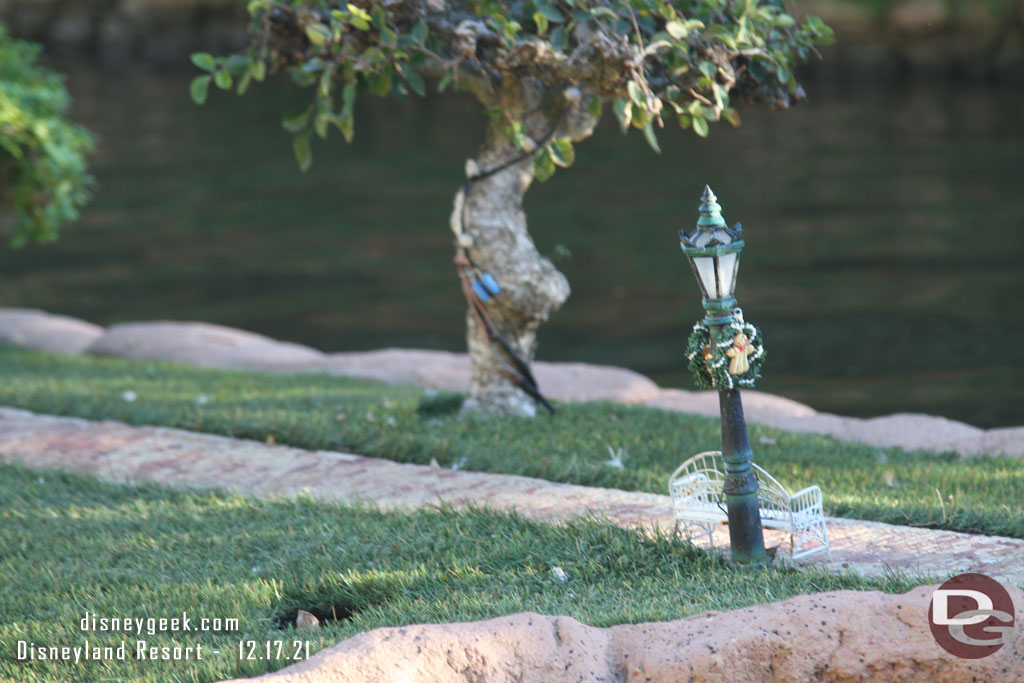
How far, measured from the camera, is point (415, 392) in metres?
8.12

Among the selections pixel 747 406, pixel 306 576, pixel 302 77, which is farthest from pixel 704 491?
pixel 747 406

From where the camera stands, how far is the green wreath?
416cm

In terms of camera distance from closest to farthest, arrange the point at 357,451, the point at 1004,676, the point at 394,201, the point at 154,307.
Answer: the point at 1004,676, the point at 357,451, the point at 154,307, the point at 394,201

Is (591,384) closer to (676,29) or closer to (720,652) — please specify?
(676,29)

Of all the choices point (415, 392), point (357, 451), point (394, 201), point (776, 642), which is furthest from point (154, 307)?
point (776, 642)

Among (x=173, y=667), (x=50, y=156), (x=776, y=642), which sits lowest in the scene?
(x=173, y=667)

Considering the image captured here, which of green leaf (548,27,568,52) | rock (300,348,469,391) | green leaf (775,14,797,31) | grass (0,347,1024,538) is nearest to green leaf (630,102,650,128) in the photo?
green leaf (548,27,568,52)

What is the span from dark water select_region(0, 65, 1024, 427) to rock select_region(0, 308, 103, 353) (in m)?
2.47

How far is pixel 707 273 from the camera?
414cm

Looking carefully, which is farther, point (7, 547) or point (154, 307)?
point (154, 307)

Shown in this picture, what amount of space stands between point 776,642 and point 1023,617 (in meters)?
0.74

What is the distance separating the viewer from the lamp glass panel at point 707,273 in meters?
4.11

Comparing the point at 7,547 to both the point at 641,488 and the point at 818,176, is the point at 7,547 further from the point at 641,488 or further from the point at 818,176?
the point at 818,176

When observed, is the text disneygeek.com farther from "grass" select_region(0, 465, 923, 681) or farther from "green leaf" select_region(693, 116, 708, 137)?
"green leaf" select_region(693, 116, 708, 137)
